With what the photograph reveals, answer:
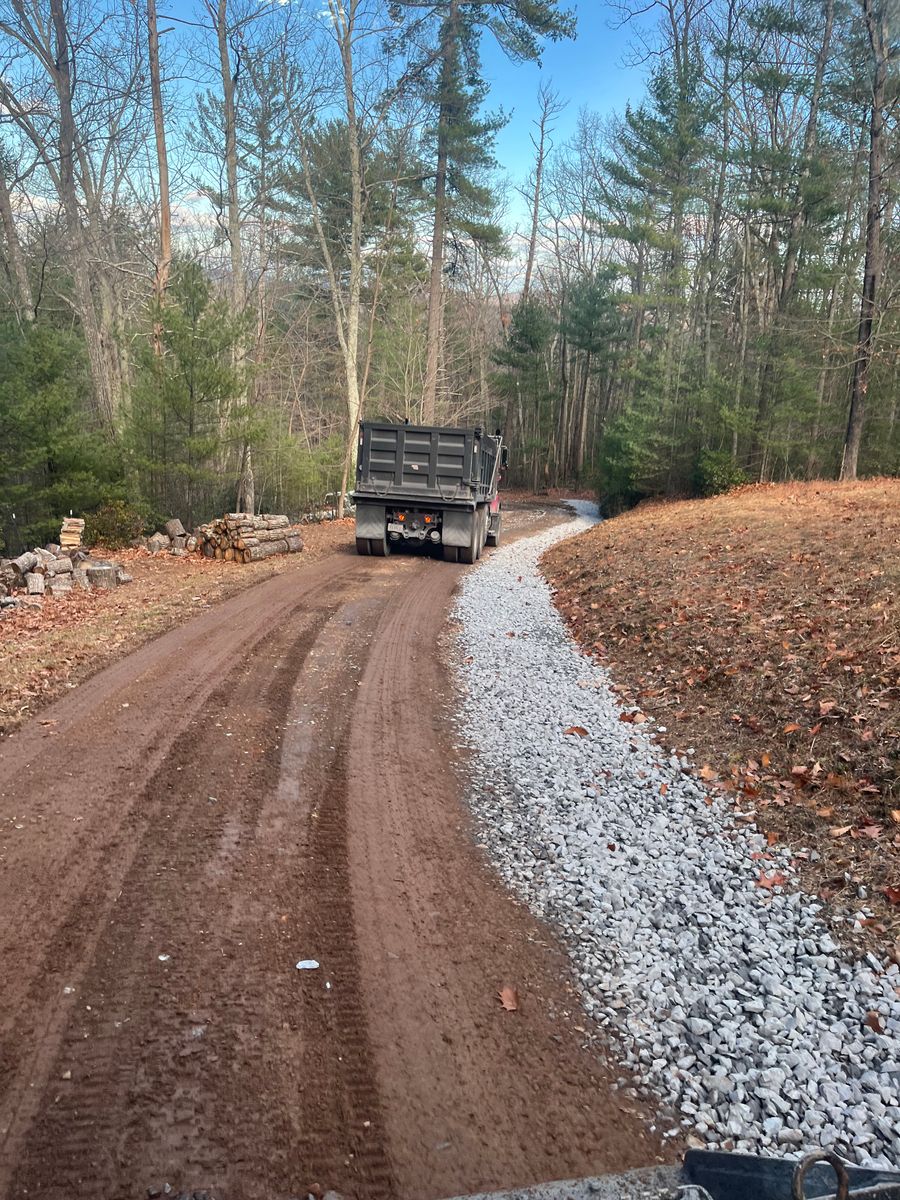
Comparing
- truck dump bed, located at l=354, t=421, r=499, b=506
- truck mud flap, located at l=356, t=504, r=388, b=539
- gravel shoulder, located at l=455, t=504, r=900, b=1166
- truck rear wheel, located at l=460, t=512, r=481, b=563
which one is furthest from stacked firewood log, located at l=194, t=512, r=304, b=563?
gravel shoulder, located at l=455, t=504, r=900, b=1166

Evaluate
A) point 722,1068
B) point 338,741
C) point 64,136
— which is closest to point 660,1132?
point 722,1068

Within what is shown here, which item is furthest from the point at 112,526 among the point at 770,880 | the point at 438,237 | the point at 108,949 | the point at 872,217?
the point at 872,217

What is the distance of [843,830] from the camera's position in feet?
13.9

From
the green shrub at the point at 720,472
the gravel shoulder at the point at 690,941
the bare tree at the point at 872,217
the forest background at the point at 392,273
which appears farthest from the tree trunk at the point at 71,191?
the bare tree at the point at 872,217

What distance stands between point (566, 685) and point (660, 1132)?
492 cm

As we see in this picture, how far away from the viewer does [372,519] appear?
1435 cm

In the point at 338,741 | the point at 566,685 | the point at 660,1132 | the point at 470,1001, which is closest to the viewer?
the point at 660,1132

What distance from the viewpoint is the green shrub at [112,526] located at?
45.5ft

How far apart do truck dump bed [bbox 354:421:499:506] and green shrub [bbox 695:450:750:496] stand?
1189 centimetres

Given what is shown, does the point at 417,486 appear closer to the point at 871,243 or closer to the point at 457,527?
the point at 457,527

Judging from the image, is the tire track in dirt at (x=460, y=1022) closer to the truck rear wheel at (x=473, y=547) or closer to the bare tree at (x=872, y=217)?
the truck rear wheel at (x=473, y=547)

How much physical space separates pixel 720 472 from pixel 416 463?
42.9 ft

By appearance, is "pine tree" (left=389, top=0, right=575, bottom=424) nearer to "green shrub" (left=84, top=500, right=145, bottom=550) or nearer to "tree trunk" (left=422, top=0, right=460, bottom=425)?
"tree trunk" (left=422, top=0, right=460, bottom=425)

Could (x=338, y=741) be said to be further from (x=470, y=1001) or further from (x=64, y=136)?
(x=64, y=136)
